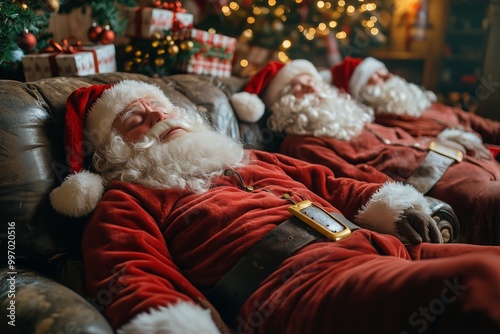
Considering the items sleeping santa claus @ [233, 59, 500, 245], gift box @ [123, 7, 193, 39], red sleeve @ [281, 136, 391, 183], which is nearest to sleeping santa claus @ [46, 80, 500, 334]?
red sleeve @ [281, 136, 391, 183]

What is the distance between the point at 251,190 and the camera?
5.19 ft

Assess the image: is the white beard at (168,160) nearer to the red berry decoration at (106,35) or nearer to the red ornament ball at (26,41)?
the red ornament ball at (26,41)

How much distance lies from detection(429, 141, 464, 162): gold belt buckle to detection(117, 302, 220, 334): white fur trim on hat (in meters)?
1.57

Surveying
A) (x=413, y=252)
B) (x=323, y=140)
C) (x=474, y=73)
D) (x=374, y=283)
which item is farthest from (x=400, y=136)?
(x=474, y=73)

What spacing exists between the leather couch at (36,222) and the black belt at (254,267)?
0.32m

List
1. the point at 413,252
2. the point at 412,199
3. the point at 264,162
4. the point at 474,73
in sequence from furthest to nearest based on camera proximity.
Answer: the point at 474,73 → the point at 264,162 → the point at 412,199 → the point at 413,252

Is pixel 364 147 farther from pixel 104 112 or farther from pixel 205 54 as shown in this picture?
pixel 104 112

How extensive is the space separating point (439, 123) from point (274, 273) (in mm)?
1898

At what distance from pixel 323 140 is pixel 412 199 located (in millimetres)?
759

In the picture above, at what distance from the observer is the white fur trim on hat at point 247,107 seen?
7.55ft

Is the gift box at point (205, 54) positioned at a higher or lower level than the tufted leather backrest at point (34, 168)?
higher

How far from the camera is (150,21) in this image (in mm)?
2537

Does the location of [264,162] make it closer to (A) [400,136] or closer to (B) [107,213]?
(B) [107,213]

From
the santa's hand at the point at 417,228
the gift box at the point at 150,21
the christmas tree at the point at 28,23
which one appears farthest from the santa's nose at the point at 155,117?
the gift box at the point at 150,21
